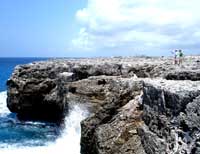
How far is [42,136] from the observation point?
4609cm

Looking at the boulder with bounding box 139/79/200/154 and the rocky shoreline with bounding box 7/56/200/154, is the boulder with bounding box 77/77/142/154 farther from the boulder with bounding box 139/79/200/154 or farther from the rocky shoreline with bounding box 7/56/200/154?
the boulder with bounding box 139/79/200/154

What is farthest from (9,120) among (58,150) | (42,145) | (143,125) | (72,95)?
(143,125)

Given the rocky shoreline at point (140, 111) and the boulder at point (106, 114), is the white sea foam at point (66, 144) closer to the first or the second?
the rocky shoreline at point (140, 111)

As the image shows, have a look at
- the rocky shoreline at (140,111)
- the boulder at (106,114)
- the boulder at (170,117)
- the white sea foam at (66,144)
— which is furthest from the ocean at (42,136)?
the boulder at (170,117)

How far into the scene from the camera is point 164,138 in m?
16.7

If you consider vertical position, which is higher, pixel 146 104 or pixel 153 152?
pixel 146 104

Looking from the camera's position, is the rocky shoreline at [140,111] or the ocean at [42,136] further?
the ocean at [42,136]

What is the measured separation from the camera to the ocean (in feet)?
121

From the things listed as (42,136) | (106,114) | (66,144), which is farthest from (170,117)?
(42,136)

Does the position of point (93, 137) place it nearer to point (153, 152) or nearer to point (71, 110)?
point (153, 152)

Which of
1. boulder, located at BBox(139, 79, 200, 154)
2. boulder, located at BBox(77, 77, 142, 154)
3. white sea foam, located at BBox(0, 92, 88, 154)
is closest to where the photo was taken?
boulder, located at BBox(139, 79, 200, 154)

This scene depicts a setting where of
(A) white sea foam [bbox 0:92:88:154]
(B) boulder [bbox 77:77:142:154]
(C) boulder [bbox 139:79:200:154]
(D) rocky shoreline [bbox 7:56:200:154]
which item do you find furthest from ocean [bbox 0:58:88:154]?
(C) boulder [bbox 139:79:200:154]

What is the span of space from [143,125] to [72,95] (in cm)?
1472

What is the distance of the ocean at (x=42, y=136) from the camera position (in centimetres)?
3694
